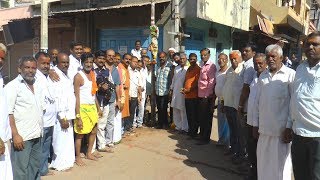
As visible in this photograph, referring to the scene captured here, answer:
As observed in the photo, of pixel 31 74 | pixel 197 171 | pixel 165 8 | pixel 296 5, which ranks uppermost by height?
pixel 296 5

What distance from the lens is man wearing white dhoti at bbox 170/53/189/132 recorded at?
7738 millimetres

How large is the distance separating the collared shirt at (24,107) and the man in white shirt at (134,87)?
361 centimetres

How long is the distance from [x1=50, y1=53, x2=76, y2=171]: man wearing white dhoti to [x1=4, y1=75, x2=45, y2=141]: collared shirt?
3.03ft

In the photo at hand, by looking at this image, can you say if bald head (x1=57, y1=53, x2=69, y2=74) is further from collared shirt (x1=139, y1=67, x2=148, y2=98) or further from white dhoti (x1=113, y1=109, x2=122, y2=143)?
collared shirt (x1=139, y1=67, x2=148, y2=98)

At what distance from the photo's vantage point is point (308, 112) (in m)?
3.53

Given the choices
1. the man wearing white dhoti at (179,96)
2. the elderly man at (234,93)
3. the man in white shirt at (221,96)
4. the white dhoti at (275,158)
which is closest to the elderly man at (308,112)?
the white dhoti at (275,158)

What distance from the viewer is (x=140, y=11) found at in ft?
38.5

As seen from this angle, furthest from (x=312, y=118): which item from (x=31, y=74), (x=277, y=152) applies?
(x=31, y=74)

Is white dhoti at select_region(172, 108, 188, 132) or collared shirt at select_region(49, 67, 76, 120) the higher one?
collared shirt at select_region(49, 67, 76, 120)

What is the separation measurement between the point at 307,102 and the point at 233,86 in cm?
234

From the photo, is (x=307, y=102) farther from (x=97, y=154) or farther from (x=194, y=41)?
(x=194, y=41)

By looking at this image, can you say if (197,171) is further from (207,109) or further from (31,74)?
(31,74)

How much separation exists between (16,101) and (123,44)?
8.75 m

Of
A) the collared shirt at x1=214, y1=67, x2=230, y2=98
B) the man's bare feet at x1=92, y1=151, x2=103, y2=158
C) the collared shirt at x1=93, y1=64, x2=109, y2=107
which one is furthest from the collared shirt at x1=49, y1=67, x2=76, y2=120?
the collared shirt at x1=214, y1=67, x2=230, y2=98
